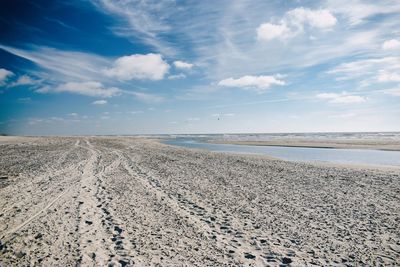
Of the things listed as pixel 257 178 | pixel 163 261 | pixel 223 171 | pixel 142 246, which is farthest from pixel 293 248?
pixel 223 171

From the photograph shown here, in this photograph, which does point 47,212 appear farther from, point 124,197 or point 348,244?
point 348,244

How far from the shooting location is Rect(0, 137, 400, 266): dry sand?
19.6ft

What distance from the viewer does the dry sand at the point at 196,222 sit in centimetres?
598

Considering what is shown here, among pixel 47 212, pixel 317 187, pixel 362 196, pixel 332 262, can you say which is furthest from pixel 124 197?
pixel 362 196

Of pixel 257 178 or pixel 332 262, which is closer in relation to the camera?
pixel 332 262

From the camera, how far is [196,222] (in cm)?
819

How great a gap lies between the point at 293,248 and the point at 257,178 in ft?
31.1

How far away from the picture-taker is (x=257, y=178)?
52.1ft

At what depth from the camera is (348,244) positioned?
668 centimetres

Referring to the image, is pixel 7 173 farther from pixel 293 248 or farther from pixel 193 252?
pixel 293 248

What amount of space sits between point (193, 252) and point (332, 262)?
9.83 ft

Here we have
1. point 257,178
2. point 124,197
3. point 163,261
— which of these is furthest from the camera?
point 257,178

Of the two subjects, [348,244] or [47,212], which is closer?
[348,244]

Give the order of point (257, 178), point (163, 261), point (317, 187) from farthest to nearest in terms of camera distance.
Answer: point (257, 178)
point (317, 187)
point (163, 261)
